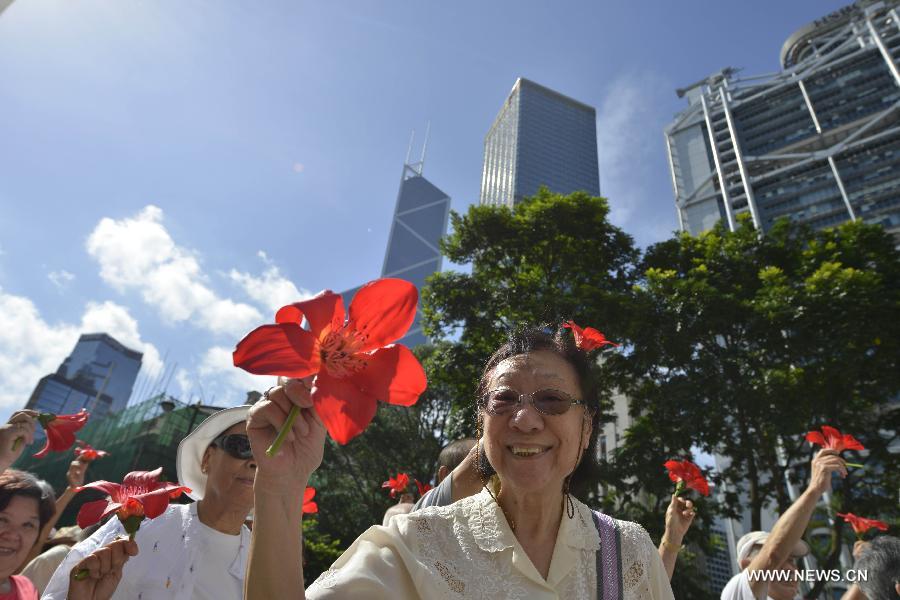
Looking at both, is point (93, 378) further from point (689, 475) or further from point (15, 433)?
point (689, 475)

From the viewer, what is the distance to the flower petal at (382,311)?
977mm

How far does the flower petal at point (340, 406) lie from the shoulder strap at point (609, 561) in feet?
3.25

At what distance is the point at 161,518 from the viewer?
88.6 inches

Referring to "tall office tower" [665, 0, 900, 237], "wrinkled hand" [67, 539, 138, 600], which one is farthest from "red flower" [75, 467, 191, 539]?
"tall office tower" [665, 0, 900, 237]

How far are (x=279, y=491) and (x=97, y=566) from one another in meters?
0.83

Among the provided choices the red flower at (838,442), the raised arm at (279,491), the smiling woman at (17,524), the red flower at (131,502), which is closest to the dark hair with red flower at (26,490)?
the smiling woman at (17,524)

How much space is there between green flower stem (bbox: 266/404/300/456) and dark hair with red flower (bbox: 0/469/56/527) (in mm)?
2333

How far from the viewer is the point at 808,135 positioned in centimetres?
6881

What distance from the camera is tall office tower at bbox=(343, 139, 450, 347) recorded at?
142 metres

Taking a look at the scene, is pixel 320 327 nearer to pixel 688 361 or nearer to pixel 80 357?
pixel 688 361

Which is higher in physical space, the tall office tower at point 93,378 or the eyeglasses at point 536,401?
the tall office tower at point 93,378

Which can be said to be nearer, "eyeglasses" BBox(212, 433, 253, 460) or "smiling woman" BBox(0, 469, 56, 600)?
"smiling woman" BBox(0, 469, 56, 600)

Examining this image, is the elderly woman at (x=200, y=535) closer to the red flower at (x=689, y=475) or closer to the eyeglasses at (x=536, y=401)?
the eyeglasses at (x=536, y=401)

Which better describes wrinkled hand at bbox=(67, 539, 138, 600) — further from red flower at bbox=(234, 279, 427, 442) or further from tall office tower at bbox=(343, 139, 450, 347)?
tall office tower at bbox=(343, 139, 450, 347)
